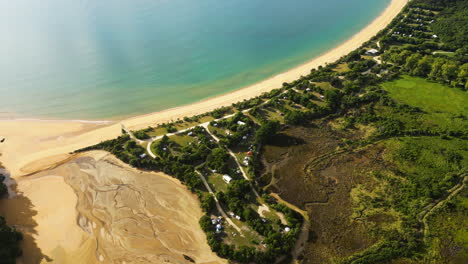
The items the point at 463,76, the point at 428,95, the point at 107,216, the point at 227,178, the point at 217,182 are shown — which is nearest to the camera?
the point at 107,216

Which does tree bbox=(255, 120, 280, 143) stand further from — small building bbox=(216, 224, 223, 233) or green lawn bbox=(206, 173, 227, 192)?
small building bbox=(216, 224, 223, 233)

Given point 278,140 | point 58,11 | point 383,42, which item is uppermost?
point 58,11

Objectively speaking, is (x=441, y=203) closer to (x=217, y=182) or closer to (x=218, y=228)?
(x=218, y=228)

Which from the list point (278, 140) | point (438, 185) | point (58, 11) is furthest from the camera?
point (58, 11)

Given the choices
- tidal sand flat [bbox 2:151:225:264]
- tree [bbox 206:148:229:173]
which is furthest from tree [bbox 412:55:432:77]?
tidal sand flat [bbox 2:151:225:264]

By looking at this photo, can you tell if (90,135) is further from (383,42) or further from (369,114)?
(383,42)

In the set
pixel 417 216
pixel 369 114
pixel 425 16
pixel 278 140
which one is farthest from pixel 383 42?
pixel 417 216

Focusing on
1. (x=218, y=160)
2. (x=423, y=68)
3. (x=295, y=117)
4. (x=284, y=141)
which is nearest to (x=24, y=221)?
(x=218, y=160)
